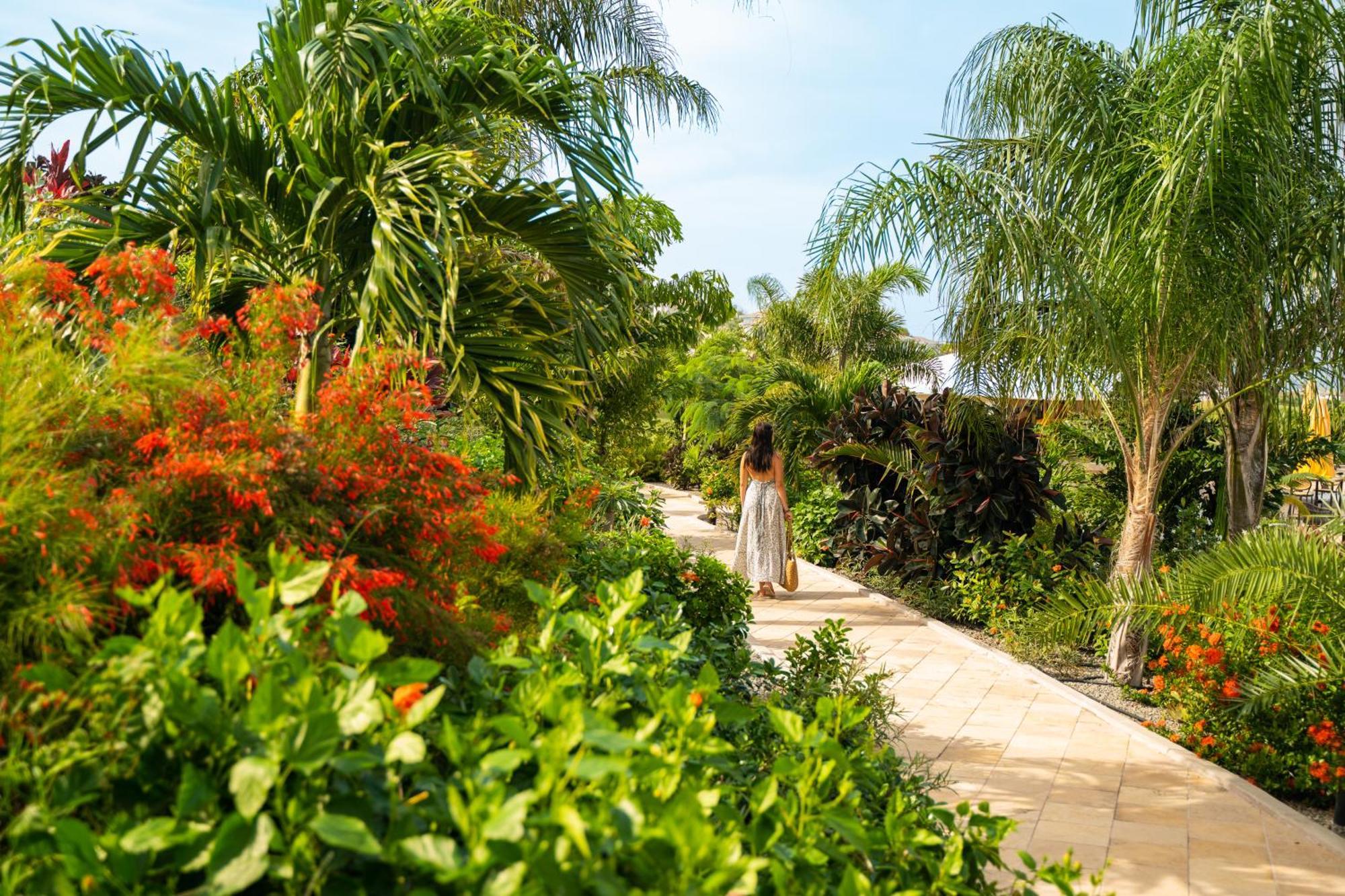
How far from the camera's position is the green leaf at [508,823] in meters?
1.31

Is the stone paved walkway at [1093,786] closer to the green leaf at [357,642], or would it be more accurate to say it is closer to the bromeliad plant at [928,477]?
the bromeliad plant at [928,477]

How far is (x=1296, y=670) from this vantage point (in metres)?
5.11

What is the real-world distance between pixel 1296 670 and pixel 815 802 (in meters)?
4.35

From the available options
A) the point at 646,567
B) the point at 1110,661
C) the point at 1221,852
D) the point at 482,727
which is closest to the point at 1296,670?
the point at 1221,852

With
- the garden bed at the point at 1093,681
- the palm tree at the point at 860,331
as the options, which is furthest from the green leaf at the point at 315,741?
the palm tree at the point at 860,331

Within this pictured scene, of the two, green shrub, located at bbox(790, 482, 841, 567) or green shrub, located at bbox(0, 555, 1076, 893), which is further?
green shrub, located at bbox(790, 482, 841, 567)

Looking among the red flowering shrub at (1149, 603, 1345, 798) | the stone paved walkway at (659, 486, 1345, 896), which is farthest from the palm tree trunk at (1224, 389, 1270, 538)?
the red flowering shrub at (1149, 603, 1345, 798)

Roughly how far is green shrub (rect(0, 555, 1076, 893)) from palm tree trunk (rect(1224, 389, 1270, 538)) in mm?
8241

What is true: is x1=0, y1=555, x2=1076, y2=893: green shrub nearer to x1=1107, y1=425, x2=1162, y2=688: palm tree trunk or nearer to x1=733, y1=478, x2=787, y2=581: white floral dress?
x1=1107, y1=425, x2=1162, y2=688: palm tree trunk

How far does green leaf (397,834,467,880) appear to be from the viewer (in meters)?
1.31

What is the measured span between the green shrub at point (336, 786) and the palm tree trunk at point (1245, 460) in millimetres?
8241

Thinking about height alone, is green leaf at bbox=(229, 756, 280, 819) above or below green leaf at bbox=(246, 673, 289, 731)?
below

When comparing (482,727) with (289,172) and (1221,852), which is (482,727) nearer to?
(289,172)

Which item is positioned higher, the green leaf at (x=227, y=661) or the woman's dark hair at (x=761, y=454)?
the woman's dark hair at (x=761, y=454)
